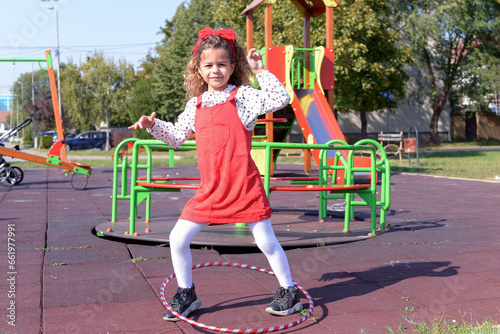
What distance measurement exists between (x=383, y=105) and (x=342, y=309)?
26735 millimetres

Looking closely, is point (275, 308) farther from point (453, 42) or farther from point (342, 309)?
point (453, 42)

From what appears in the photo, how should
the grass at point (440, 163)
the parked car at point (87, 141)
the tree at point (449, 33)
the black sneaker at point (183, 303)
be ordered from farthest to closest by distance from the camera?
the parked car at point (87, 141), the tree at point (449, 33), the grass at point (440, 163), the black sneaker at point (183, 303)

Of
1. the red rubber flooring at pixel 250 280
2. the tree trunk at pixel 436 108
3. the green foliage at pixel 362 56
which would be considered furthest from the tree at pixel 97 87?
the red rubber flooring at pixel 250 280

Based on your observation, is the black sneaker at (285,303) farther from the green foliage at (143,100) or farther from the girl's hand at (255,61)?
the green foliage at (143,100)

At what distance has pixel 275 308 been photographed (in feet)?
10.8

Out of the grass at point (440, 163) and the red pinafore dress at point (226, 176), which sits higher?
the red pinafore dress at point (226, 176)

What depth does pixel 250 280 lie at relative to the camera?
410 centimetres

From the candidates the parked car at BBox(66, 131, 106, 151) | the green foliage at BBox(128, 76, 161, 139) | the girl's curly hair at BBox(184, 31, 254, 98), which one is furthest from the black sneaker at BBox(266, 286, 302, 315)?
the parked car at BBox(66, 131, 106, 151)

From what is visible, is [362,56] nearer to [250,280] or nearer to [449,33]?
[449,33]

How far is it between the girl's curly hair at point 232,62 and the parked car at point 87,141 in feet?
119

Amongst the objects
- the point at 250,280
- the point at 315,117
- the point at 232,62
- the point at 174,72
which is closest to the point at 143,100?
the point at 174,72

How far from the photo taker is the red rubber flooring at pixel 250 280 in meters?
3.20

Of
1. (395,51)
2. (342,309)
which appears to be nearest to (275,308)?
(342,309)

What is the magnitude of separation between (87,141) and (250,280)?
121ft
